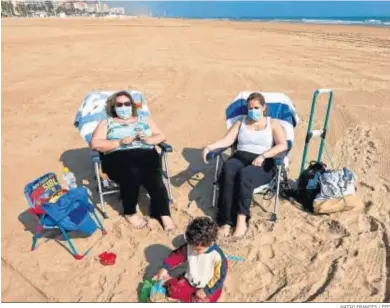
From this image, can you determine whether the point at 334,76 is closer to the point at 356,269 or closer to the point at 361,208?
the point at 361,208

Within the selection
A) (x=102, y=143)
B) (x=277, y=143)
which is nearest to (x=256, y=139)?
(x=277, y=143)

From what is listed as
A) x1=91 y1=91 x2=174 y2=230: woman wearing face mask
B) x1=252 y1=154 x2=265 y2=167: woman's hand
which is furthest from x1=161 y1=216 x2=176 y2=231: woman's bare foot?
x1=252 y1=154 x2=265 y2=167: woman's hand

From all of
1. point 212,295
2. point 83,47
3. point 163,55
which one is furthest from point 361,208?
point 83,47

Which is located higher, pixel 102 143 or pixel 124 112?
pixel 124 112

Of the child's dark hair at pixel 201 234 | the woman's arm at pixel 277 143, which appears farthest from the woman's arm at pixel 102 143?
the child's dark hair at pixel 201 234

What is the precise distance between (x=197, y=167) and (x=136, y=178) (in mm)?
1700

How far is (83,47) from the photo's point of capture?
53.9ft

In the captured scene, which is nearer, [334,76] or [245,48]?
[334,76]

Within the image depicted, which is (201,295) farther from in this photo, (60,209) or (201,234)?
(60,209)

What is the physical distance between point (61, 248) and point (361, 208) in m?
3.16

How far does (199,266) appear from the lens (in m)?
2.99

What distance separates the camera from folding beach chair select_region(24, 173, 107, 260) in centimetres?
361

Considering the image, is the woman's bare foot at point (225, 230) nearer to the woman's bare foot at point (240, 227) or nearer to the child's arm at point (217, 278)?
the woman's bare foot at point (240, 227)

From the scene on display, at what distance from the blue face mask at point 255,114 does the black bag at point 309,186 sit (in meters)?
0.86
